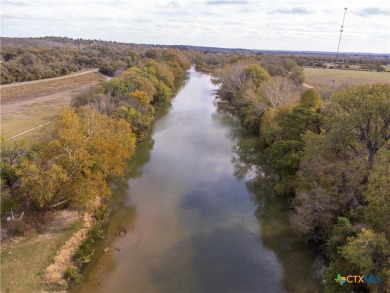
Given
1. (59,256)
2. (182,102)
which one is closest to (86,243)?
(59,256)

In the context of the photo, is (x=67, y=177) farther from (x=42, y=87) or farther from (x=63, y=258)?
(x=42, y=87)

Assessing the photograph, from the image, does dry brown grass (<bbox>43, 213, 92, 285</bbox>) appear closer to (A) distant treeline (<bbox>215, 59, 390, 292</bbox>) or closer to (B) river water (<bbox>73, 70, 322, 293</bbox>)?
(B) river water (<bbox>73, 70, 322, 293</bbox>)

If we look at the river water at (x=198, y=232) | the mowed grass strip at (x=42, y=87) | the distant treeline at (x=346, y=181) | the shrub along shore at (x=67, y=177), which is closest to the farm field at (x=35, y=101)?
the mowed grass strip at (x=42, y=87)

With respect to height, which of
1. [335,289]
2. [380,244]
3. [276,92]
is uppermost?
[276,92]

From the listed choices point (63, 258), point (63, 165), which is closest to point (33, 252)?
point (63, 258)

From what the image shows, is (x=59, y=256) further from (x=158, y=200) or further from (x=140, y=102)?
(x=140, y=102)

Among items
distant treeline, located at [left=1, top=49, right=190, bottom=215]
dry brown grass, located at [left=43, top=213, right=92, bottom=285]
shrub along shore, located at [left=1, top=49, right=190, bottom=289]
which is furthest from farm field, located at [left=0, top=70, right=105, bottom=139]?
dry brown grass, located at [left=43, top=213, right=92, bottom=285]
